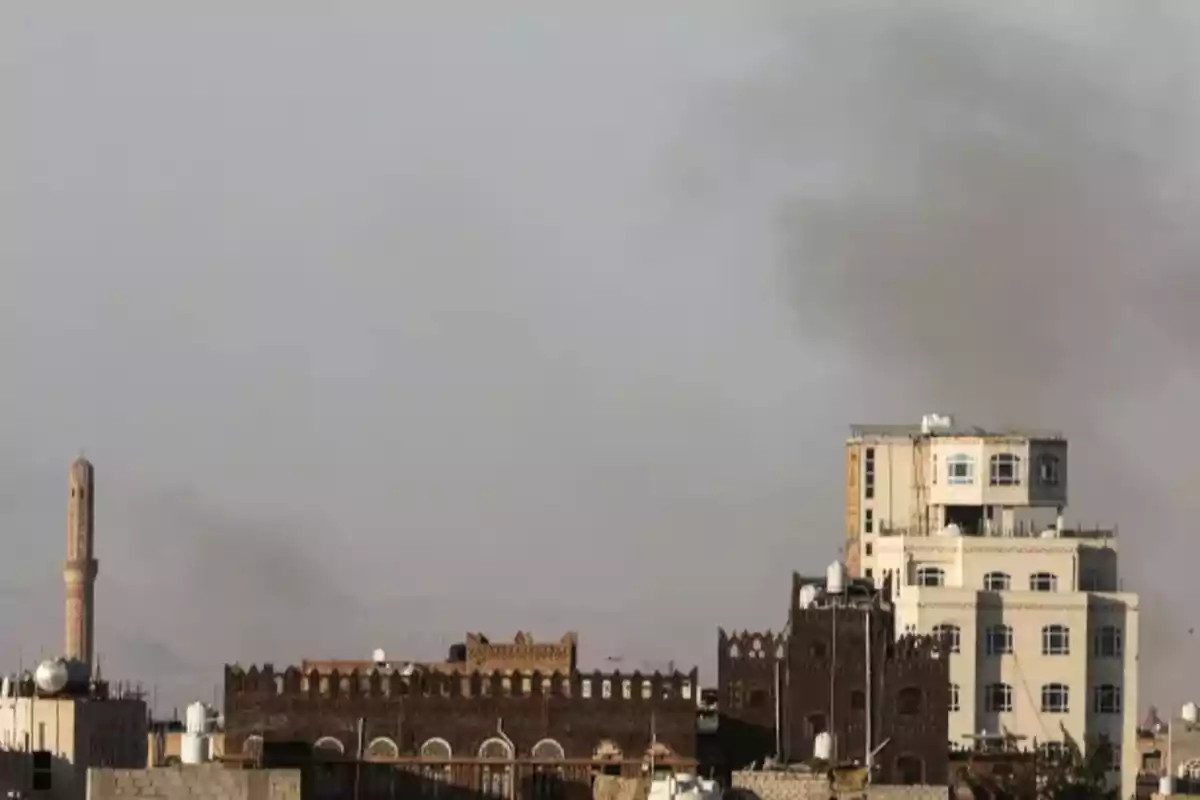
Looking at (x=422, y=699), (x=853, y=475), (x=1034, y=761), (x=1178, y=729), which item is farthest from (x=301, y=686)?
(x=853, y=475)

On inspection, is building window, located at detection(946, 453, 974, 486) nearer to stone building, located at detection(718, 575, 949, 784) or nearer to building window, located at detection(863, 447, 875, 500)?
building window, located at detection(863, 447, 875, 500)

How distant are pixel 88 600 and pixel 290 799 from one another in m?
77.9

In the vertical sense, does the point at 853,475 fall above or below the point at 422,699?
above

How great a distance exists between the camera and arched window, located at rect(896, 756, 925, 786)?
123 m

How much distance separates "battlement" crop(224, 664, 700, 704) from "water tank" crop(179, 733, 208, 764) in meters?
9.80

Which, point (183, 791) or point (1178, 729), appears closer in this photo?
point (183, 791)

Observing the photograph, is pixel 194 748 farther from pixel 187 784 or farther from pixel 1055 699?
pixel 1055 699

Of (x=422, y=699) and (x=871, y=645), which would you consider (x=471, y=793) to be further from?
(x=871, y=645)

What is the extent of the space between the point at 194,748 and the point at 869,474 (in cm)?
6341

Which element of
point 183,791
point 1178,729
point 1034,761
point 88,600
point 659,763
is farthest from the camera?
point 88,600

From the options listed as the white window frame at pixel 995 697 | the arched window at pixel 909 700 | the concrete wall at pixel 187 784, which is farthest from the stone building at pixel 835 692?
the white window frame at pixel 995 697

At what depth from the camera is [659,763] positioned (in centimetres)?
11769

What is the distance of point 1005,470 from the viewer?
158 meters

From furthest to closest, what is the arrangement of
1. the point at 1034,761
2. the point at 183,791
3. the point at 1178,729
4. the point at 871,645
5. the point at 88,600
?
the point at 88,600
the point at 1178,729
the point at 1034,761
the point at 871,645
the point at 183,791
